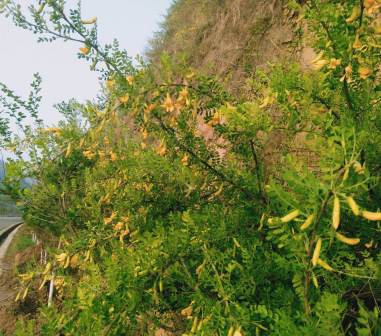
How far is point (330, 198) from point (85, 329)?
32.6 inches

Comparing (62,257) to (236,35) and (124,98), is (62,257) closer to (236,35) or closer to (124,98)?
(124,98)

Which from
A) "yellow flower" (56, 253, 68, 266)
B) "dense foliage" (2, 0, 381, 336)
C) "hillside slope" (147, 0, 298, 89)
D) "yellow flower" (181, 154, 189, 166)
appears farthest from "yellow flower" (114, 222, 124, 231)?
"hillside slope" (147, 0, 298, 89)

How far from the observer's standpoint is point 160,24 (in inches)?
299

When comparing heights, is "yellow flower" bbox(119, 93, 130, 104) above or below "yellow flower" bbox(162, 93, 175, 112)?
above

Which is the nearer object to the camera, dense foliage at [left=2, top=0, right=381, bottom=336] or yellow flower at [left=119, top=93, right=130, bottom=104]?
dense foliage at [left=2, top=0, right=381, bottom=336]

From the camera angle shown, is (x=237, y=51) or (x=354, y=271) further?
(x=237, y=51)

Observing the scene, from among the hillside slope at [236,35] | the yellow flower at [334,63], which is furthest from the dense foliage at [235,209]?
the hillside slope at [236,35]

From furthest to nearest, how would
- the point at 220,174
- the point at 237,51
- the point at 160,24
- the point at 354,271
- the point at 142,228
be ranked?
A: 1. the point at 160,24
2. the point at 237,51
3. the point at 142,228
4. the point at 220,174
5. the point at 354,271

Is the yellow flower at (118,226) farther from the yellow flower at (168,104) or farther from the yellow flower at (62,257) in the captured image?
the yellow flower at (168,104)

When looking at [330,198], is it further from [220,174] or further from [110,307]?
[110,307]

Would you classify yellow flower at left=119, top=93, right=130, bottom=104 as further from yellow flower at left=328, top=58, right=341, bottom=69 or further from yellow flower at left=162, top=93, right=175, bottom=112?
yellow flower at left=328, top=58, right=341, bottom=69

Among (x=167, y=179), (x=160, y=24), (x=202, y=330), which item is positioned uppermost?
(x=160, y=24)

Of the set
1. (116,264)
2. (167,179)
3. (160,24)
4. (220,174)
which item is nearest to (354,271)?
(220,174)

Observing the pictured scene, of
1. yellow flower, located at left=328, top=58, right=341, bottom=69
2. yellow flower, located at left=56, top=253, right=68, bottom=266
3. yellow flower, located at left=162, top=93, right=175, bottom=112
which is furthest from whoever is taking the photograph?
yellow flower, located at left=56, top=253, right=68, bottom=266
